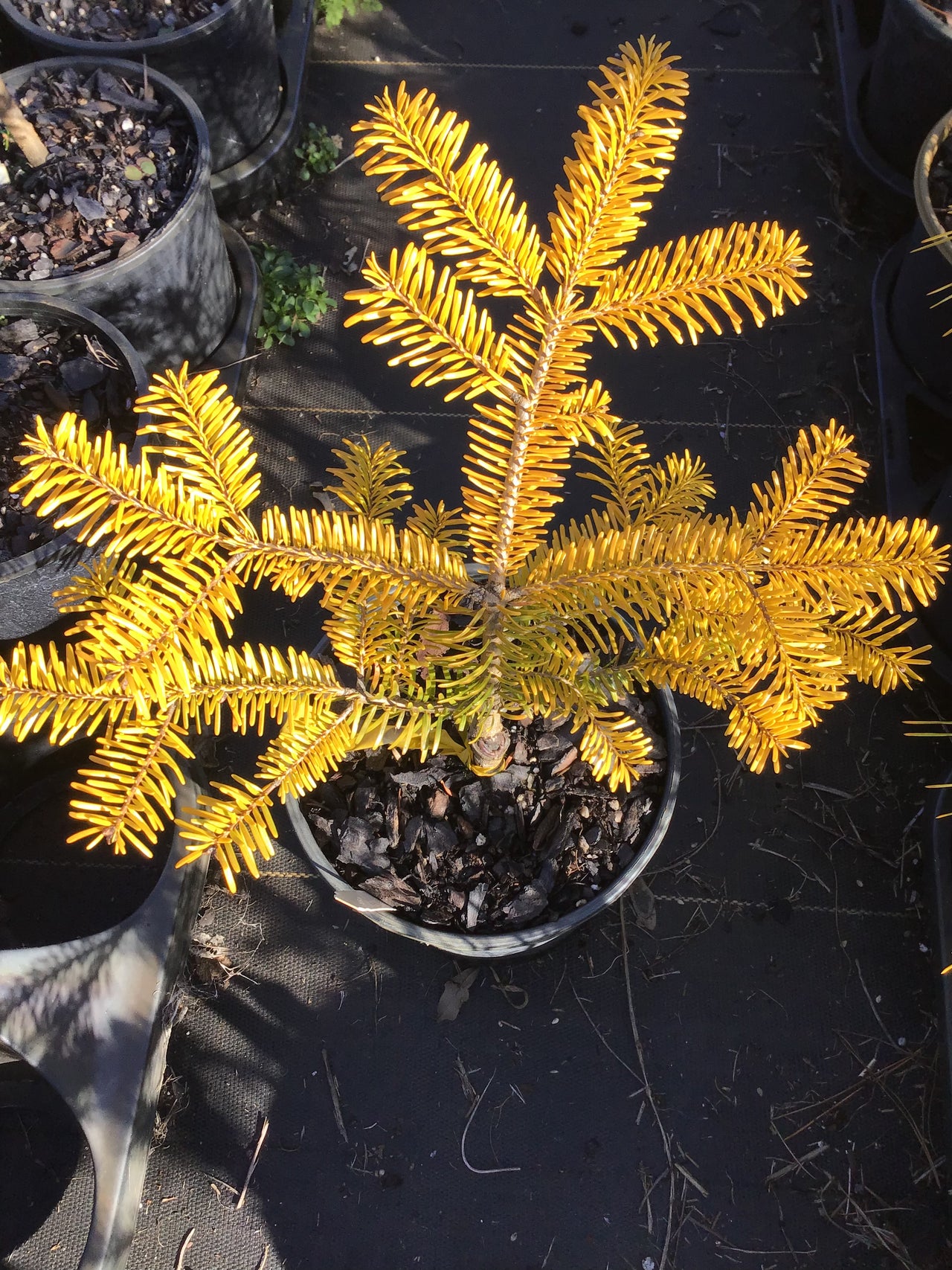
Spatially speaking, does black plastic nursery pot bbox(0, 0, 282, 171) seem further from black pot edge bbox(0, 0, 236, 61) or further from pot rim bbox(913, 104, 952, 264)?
pot rim bbox(913, 104, 952, 264)

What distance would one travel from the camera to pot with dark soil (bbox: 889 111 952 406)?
1972 mm

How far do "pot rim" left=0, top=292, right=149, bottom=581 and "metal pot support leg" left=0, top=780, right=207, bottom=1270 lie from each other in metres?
0.58

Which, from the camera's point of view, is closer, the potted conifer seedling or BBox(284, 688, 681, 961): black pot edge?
the potted conifer seedling

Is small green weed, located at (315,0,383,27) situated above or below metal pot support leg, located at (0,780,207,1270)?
above

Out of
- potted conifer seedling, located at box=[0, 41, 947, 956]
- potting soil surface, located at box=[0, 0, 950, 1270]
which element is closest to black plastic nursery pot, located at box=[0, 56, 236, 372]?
potting soil surface, located at box=[0, 0, 950, 1270]

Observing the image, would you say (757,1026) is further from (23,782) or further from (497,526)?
(23,782)

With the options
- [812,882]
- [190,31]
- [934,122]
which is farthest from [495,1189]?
[934,122]

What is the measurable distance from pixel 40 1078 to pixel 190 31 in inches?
89.3

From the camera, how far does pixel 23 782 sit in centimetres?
193

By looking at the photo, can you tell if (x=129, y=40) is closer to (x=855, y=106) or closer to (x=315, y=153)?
(x=315, y=153)

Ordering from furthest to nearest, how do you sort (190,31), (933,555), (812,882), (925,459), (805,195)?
(805,195)
(925,459)
(190,31)
(812,882)
(933,555)

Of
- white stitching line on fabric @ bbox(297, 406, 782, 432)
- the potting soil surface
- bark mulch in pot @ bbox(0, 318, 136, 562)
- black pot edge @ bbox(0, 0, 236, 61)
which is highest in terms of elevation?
black pot edge @ bbox(0, 0, 236, 61)

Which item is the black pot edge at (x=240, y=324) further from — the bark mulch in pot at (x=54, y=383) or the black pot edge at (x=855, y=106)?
the black pot edge at (x=855, y=106)

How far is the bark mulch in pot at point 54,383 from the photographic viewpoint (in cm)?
182
